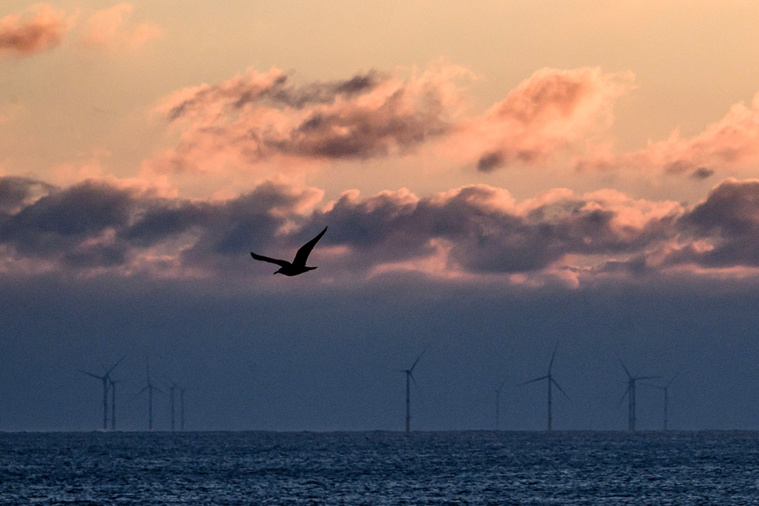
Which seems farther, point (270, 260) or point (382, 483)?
point (382, 483)

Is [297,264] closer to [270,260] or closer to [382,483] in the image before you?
[270,260]

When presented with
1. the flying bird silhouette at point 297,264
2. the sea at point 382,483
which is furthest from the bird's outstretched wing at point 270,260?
the sea at point 382,483

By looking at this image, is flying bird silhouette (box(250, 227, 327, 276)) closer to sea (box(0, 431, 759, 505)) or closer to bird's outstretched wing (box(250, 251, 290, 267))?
bird's outstretched wing (box(250, 251, 290, 267))

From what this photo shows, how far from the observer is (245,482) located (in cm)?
14675

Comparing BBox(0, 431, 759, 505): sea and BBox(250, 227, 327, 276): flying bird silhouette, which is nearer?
BBox(250, 227, 327, 276): flying bird silhouette

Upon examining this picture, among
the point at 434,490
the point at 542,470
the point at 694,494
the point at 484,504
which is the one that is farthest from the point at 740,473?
the point at 484,504

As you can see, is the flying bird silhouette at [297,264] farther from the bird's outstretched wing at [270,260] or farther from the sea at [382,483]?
the sea at [382,483]

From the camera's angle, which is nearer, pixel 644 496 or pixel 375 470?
pixel 644 496

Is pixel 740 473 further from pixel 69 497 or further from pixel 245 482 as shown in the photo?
pixel 69 497

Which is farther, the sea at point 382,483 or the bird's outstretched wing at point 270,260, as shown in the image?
the sea at point 382,483

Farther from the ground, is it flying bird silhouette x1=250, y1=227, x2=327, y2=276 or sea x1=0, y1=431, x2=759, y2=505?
flying bird silhouette x1=250, y1=227, x2=327, y2=276

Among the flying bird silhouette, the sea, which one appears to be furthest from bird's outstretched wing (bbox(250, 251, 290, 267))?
the sea

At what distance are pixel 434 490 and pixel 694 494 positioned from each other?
89.9 ft

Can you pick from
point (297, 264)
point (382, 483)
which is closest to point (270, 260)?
point (297, 264)
